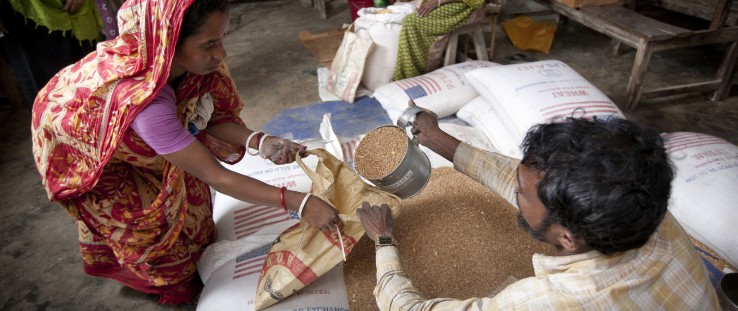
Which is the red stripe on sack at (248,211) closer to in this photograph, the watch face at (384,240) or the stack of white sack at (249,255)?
the stack of white sack at (249,255)

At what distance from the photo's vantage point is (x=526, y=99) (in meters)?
2.03

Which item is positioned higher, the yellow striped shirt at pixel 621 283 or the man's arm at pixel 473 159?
the yellow striped shirt at pixel 621 283

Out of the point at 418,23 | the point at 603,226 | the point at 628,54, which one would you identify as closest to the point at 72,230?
the point at 418,23

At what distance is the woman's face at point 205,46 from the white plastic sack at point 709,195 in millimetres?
1393

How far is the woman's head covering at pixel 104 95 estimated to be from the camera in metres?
1.13

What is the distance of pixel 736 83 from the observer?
3.27m

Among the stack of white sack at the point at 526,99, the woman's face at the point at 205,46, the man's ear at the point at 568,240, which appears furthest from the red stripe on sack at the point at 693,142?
the woman's face at the point at 205,46

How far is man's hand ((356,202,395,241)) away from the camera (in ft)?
3.83

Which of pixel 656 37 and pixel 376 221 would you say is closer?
pixel 376 221

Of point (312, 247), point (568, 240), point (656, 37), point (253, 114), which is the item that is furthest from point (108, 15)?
point (656, 37)

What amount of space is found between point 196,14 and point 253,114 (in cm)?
213

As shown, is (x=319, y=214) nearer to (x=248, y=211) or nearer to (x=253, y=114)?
(x=248, y=211)

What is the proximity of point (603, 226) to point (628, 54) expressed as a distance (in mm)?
3726

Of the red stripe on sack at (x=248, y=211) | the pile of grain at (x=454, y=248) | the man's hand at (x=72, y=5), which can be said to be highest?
the man's hand at (x=72, y=5)
